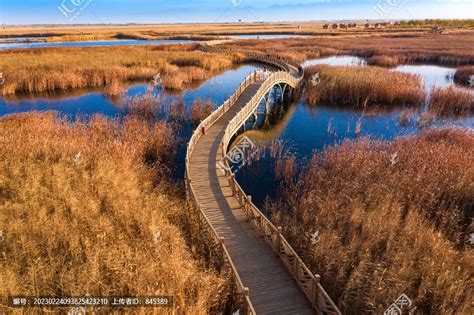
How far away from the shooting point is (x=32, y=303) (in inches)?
297

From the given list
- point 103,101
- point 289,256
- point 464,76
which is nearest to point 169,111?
point 103,101

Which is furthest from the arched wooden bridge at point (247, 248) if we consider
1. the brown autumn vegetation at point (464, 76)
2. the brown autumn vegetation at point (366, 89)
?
the brown autumn vegetation at point (464, 76)

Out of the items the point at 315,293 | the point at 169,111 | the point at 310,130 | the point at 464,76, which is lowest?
the point at 315,293

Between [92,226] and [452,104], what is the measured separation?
31479 mm

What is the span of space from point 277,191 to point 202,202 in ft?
16.4

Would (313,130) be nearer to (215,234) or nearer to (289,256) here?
(289,256)

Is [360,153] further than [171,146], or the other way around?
[171,146]

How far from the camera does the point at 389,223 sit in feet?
38.6

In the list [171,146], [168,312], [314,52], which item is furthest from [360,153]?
[314,52]

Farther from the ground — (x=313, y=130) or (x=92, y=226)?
(x=313, y=130)

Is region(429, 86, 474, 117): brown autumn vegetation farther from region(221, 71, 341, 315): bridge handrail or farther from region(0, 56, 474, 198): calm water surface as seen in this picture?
region(221, 71, 341, 315): bridge handrail

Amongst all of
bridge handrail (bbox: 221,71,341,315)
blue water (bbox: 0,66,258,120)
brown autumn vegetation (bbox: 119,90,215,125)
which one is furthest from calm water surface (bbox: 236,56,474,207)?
blue water (bbox: 0,66,258,120)

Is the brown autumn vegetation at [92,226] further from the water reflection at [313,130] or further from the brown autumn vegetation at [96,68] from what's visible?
the brown autumn vegetation at [96,68]

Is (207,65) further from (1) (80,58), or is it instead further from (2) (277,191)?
(2) (277,191)
